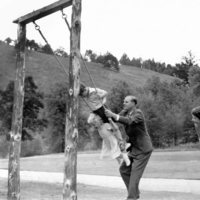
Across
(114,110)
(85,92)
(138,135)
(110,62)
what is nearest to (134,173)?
(138,135)

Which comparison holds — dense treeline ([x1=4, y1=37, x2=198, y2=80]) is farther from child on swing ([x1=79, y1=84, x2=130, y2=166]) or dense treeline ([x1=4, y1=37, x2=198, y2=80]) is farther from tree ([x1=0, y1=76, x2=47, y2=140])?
child on swing ([x1=79, y1=84, x2=130, y2=166])

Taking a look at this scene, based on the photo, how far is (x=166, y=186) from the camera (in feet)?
50.4

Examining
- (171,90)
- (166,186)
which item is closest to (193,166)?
(166,186)

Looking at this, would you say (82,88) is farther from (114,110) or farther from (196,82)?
(114,110)

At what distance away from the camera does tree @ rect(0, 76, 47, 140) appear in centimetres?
5328

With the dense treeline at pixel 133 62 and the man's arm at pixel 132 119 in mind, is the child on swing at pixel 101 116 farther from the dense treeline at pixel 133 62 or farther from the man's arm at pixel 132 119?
the dense treeline at pixel 133 62

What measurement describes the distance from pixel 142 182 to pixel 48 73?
76.2 meters

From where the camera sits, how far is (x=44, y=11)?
9617mm

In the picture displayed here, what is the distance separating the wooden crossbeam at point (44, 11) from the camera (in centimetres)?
899

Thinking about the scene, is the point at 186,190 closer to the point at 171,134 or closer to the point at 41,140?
the point at 171,134

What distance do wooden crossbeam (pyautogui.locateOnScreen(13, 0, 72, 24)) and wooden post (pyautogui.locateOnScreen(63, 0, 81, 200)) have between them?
0.67 m

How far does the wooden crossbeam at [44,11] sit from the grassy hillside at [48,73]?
212 feet

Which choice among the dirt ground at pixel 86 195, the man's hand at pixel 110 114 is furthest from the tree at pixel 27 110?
the man's hand at pixel 110 114

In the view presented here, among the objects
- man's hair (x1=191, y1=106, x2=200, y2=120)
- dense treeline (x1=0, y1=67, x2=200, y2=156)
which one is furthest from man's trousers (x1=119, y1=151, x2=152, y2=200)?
dense treeline (x1=0, y1=67, x2=200, y2=156)
